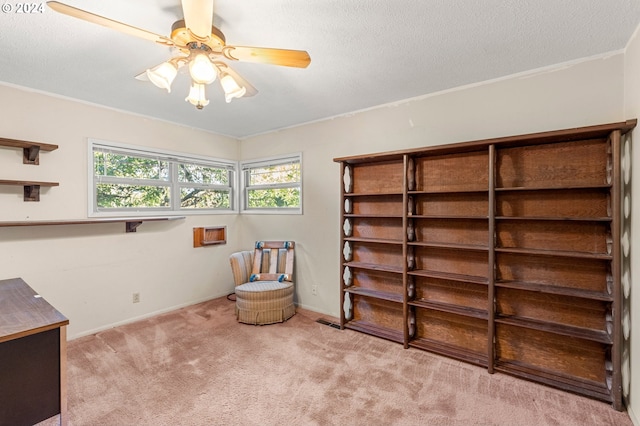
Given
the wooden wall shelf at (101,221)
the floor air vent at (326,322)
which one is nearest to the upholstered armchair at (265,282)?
the floor air vent at (326,322)

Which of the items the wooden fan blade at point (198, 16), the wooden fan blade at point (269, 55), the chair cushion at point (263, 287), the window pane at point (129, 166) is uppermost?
the wooden fan blade at point (198, 16)

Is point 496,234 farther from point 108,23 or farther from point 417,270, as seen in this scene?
point 108,23

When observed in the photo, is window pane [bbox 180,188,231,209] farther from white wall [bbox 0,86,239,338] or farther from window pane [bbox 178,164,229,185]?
white wall [bbox 0,86,239,338]

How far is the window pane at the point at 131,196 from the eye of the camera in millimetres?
3127

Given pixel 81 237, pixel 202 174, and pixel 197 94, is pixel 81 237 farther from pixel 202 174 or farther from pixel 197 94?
pixel 197 94

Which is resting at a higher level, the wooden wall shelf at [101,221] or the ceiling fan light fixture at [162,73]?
the ceiling fan light fixture at [162,73]

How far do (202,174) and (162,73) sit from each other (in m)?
2.58

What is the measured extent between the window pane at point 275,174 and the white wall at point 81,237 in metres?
0.91

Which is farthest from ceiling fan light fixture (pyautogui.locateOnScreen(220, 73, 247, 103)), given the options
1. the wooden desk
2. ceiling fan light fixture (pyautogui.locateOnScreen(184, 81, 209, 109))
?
the wooden desk

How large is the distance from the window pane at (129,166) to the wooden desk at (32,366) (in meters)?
1.91

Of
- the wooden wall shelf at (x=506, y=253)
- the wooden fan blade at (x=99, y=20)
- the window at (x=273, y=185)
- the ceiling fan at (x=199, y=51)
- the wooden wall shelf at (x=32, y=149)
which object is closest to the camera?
the wooden fan blade at (x=99, y=20)

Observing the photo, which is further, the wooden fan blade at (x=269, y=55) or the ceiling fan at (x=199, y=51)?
the wooden fan blade at (x=269, y=55)

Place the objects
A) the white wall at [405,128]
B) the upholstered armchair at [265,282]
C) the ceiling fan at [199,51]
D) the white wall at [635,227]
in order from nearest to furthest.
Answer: the ceiling fan at [199,51] < the white wall at [635,227] < the white wall at [405,128] < the upholstered armchair at [265,282]

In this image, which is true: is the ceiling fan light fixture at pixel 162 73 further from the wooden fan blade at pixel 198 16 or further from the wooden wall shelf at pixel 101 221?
the wooden wall shelf at pixel 101 221
